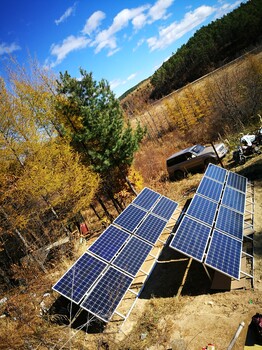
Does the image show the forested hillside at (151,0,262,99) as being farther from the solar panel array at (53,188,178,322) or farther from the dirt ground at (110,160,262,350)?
the dirt ground at (110,160,262,350)

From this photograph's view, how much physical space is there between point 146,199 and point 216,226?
3645mm

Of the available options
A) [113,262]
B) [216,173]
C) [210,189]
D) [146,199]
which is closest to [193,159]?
Result: [216,173]

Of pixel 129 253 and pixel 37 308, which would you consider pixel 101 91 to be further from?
pixel 37 308

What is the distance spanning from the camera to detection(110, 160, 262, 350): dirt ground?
636cm

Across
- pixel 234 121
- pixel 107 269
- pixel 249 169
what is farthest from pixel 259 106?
pixel 107 269

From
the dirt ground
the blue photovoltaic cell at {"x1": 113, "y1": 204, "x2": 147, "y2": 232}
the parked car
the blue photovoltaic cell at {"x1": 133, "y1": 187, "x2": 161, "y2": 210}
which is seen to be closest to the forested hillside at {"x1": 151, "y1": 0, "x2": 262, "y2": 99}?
the parked car

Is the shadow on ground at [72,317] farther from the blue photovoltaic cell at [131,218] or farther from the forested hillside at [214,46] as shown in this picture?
the forested hillside at [214,46]

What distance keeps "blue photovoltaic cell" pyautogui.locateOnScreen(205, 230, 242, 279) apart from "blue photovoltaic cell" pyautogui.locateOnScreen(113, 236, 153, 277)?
233 centimetres

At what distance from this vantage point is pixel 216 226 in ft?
29.1

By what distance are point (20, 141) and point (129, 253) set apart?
983 cm

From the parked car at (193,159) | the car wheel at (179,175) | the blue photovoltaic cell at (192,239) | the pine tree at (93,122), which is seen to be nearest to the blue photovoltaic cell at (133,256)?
the blue photovoltaic cell at (192,239)

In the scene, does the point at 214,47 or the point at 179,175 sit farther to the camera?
the point at 214,47

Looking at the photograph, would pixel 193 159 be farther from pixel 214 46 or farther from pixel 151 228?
pixel 214 46

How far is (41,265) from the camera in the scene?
1359cm
